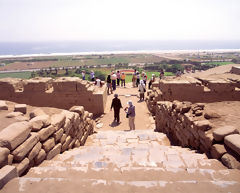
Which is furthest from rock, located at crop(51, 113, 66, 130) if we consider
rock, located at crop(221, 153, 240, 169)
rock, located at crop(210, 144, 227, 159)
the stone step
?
rock, located at crop(221, 153, 240, 169)

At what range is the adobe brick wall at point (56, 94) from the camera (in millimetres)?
11711

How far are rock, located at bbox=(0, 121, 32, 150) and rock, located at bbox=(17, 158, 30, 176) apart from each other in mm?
327

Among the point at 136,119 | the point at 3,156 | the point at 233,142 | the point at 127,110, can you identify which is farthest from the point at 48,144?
the point at 136,119

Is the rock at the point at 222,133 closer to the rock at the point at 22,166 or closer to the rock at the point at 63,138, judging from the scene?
the rock at the point at 63,138

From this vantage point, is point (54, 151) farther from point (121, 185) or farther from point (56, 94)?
point (56, 94)

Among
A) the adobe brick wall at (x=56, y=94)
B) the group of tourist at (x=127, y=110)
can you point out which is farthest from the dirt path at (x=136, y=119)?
the adobe brick wall at (x=56, y=94)

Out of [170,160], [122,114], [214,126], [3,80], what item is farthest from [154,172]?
[3,80]

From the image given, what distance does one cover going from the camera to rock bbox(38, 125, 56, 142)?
456 centimetres

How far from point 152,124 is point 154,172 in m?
7.35

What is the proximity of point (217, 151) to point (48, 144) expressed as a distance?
3926 mm

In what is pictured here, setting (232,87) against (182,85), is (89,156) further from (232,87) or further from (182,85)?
(232,87)

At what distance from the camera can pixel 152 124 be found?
1077 cm

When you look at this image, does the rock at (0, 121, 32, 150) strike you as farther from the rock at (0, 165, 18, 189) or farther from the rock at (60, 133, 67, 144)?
the rock at (60, 133, 67, 144)

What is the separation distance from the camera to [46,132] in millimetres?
4750
